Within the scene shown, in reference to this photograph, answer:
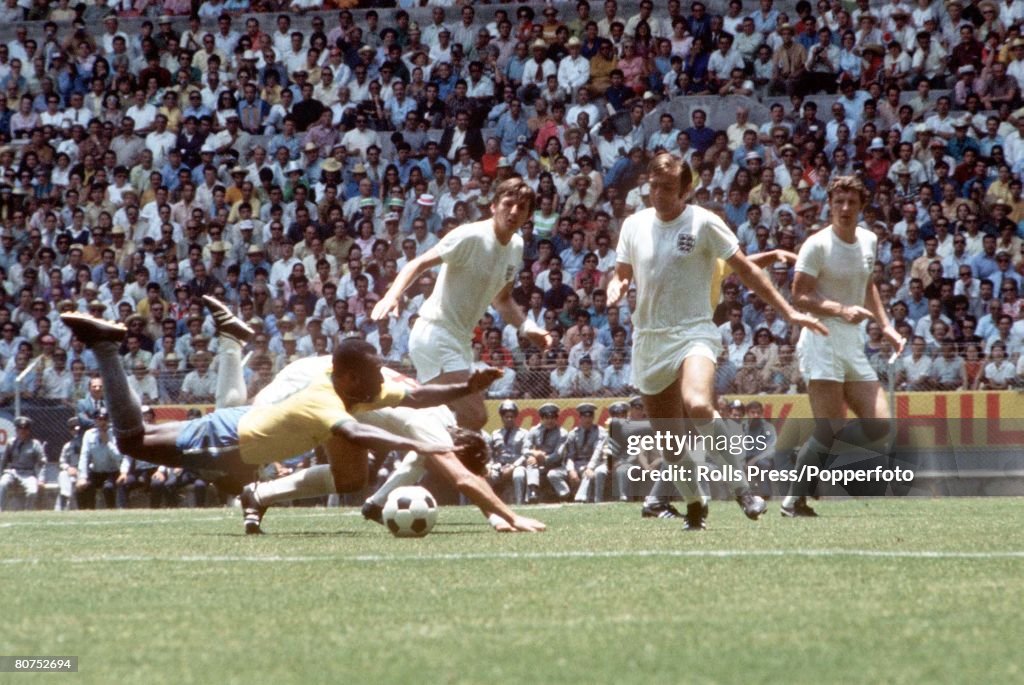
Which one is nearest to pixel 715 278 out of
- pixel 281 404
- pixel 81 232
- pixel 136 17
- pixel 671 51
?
pixel 281 404

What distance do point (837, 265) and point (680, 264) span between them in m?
1.75

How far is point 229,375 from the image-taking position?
10758 mm

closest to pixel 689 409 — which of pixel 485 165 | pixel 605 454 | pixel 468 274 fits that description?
pixel 468 274

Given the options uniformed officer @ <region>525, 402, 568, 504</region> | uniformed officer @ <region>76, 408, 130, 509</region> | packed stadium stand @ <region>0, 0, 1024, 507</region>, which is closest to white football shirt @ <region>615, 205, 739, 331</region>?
packed stadium stand @ <region>0, 0, 1024, 507</region>

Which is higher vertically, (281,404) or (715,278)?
(715,278)

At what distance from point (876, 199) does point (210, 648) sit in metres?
17.4

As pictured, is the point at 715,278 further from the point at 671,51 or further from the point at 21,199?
the point at 21,199

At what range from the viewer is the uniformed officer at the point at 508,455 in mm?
18094

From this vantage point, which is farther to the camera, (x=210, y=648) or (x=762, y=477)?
(x=762, y=477)

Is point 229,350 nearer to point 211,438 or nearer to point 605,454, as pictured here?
point 211,438

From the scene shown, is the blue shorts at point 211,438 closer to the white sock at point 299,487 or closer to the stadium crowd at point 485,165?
the white sock at point 299,487

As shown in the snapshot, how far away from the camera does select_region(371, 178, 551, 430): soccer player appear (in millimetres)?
10430

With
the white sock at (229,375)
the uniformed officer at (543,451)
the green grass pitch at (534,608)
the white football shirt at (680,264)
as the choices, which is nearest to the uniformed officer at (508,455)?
the uniformed officer at (543,451)

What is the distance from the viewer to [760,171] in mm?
21531
